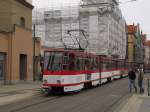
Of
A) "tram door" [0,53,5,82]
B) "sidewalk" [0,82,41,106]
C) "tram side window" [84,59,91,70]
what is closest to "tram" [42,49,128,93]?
"tram side window" [84,59,91,70]

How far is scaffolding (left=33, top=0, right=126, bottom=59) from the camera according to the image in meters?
70.5

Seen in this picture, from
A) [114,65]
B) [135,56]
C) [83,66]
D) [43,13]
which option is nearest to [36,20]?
[43,13]

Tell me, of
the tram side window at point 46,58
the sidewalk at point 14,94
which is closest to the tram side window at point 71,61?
the tram side window at point 46,58

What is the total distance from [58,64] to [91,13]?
47.9 metres

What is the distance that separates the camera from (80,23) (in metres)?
71.4

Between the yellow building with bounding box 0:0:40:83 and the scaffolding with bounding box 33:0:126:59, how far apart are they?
86.0ft

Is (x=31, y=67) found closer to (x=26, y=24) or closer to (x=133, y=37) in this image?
(x=26, y=24)

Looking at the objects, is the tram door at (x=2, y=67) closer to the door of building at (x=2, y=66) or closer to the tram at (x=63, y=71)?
the door of building at (x=2, y=66)

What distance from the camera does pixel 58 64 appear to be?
24266 mm

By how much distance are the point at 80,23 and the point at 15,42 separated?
111 feet

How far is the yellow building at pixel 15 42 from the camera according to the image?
37.2m

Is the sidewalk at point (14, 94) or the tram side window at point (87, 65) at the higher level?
the tram side window at point (87, 65)

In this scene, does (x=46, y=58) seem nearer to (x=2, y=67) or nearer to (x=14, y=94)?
(x=14, y=94)

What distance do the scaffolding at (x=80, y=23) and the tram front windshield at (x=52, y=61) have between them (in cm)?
4393
